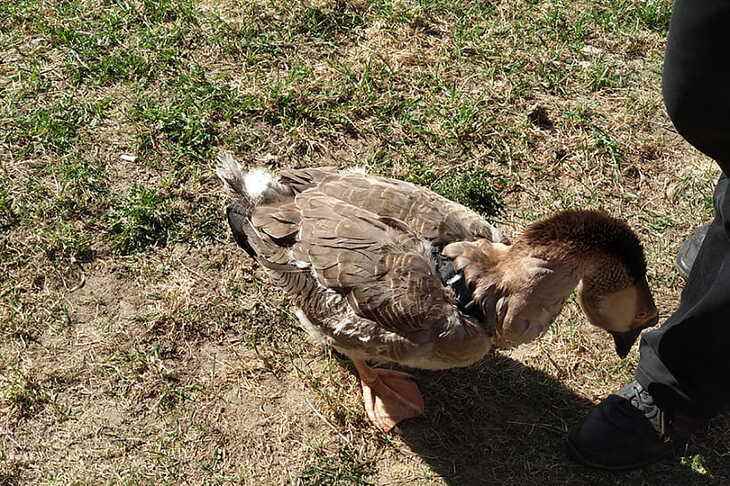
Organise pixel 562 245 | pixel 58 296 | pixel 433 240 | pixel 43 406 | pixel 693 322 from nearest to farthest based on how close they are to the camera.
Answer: pixel 693 322 < pixel 562 245 < pixel 433 240 < pixel 43 406 < pixel 58 296

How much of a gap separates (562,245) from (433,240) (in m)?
0.62

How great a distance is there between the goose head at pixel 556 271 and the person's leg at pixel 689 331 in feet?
0.79

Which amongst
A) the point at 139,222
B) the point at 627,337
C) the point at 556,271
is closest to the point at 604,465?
the point at 627,337

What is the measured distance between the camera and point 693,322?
3232 mm

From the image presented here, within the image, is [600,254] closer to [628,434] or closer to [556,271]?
[556,271]

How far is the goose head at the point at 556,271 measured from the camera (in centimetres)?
342

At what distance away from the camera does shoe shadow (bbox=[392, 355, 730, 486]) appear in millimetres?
3846

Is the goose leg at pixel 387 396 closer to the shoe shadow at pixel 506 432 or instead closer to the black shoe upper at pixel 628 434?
the shoe shadow at pixel 506 432

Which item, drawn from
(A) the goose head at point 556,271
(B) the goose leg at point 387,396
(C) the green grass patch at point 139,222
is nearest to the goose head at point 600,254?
(A) the goose head at point 556,271

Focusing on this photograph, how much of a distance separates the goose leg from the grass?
0.08 metres

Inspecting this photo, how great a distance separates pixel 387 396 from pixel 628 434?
1206mm

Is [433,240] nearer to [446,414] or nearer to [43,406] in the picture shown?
[446,414]

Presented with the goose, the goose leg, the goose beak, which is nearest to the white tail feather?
the goose

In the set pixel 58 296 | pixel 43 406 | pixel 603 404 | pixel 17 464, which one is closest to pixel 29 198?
pixel 58 296
